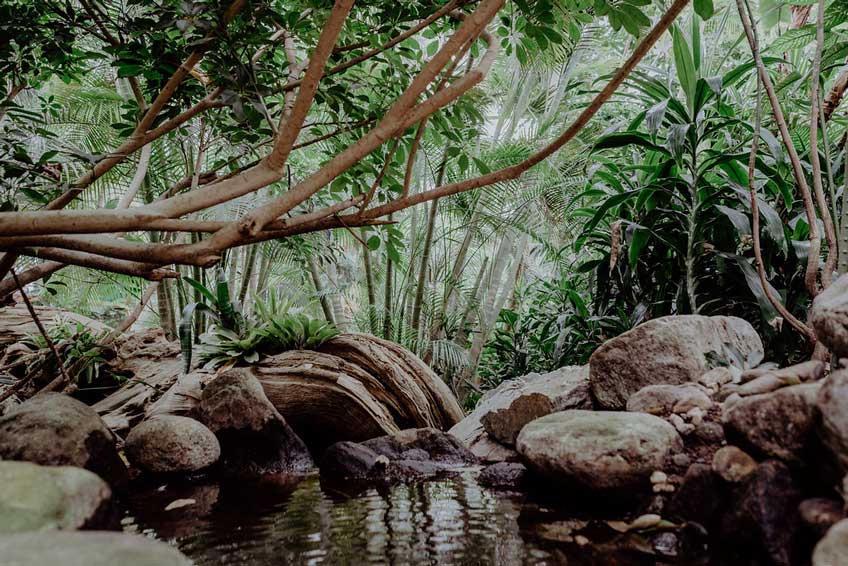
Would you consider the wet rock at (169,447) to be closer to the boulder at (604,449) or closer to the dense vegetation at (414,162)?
the dense vegetation at (414,162)

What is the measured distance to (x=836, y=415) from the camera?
119 cm

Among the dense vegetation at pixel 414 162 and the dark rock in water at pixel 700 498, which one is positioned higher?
the dense vegetation at pixel 414 162

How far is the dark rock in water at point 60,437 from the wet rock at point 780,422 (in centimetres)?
256

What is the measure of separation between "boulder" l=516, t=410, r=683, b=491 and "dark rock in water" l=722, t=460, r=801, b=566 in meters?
0.37

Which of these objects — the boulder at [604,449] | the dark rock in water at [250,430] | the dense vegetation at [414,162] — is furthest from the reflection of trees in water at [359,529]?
the dense vegetation at [414,162]

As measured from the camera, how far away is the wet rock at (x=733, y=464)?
1.51 metres

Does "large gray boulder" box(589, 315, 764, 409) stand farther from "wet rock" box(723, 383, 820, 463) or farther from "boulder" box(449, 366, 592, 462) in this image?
"wet rock" box(723, 383, 820, 463)

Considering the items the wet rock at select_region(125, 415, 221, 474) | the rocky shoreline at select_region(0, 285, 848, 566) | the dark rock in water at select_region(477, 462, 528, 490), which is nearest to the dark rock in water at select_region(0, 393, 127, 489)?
the rocky shoreline at select_region(0, 285, 848, 566)

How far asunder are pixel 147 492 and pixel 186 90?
6.03 ft

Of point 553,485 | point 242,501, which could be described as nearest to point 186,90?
point 242,501

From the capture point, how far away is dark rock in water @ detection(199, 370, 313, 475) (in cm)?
316

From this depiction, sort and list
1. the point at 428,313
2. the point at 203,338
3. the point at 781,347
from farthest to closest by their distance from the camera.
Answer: the point at 428,313, the point at 203,338, the point at 781,347

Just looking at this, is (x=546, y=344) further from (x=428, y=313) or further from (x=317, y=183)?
(x=317, y=183)

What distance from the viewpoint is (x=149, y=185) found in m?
4.34
